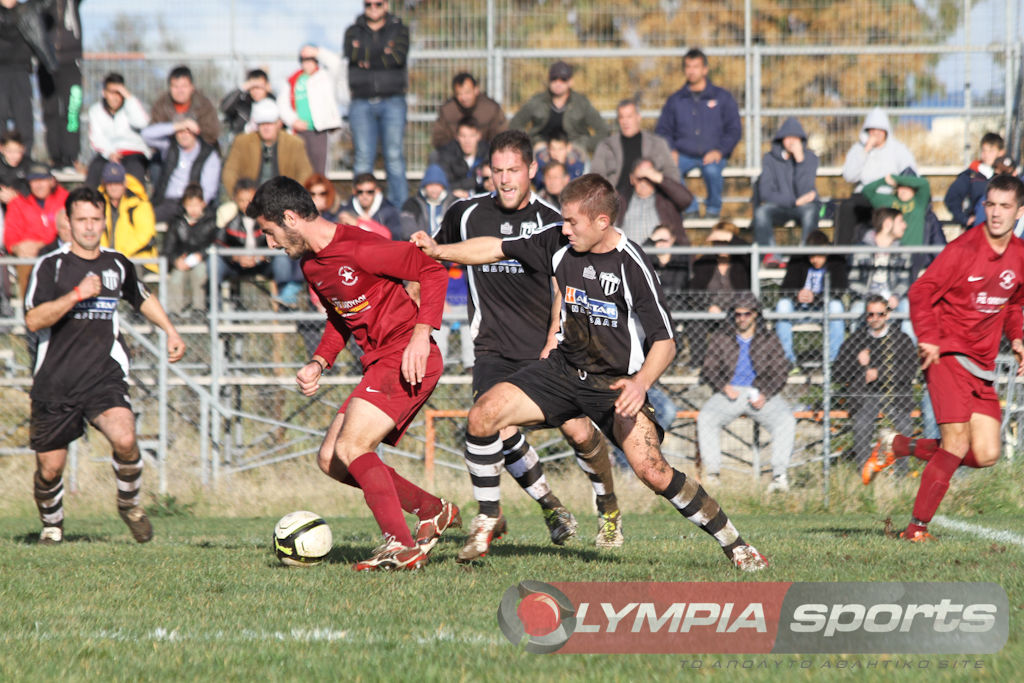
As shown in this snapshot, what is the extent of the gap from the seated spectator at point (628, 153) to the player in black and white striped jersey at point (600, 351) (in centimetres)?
698

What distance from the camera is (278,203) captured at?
21.6 ft

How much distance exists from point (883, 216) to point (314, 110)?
7008 mm

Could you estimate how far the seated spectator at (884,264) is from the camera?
1263 cm

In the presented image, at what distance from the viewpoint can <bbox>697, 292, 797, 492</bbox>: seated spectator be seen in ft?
38.2

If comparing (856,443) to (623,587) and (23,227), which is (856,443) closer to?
(623,587)

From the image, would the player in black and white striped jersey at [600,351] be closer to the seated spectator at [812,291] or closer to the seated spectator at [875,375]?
the seated spectator at [875,375]

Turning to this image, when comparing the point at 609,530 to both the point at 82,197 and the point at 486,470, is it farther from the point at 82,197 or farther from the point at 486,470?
the point at 82,197

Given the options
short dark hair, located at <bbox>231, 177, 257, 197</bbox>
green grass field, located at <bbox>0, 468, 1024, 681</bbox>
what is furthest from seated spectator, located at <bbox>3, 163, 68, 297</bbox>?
green grass field, located at <bbox>0, 468, 1024, 681</bbox>

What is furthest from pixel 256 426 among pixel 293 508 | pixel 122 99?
pixel 122 99

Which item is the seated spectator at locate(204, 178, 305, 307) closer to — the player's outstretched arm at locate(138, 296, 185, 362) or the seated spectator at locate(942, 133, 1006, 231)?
the player's outstretched arm at locate(138, 296, 185, 362)

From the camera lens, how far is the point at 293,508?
466 inches

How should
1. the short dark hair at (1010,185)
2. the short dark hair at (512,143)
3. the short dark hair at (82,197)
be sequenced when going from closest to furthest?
the short dark hair at (512,143)
the short dark hair at (1010,185)
the short dark hair at (82,197)

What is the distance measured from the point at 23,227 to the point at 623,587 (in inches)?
412

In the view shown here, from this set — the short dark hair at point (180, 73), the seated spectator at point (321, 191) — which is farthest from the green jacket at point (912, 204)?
the short dark hair at point (180, 73)
